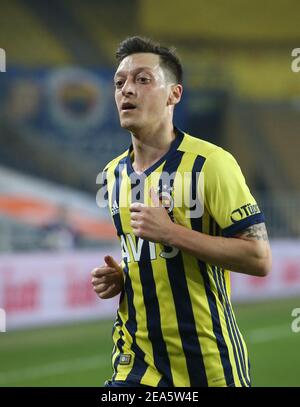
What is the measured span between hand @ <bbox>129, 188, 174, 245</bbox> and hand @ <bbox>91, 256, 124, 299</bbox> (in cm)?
42

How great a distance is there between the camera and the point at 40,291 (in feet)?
30.8

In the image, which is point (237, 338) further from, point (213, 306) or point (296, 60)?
point (296, 60)

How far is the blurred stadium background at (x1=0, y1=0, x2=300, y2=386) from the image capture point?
9.21m

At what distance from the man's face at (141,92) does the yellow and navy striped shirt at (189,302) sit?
0.25 metres

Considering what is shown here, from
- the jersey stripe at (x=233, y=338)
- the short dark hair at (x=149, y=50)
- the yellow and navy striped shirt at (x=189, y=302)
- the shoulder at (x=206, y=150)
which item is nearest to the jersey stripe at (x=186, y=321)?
the yellow and navy striped shirt at (x=189, y=302)

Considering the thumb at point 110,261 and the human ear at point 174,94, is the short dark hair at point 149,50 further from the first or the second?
the thumb at point 110,261

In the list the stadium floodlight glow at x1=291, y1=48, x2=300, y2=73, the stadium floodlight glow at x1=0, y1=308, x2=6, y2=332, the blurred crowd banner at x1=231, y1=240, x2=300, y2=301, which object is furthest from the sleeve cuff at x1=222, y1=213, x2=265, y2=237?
the stadium floodlight glow at x1=291, y1=48, x2=300, y2=73

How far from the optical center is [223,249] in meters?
3.22

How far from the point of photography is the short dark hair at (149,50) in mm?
3641

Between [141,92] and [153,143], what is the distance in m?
0.25

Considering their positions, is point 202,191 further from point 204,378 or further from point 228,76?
point 228,76

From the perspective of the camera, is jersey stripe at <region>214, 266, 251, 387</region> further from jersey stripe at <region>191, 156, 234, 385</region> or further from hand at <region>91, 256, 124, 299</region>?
hand at <region>91, 256, 124, 299</region>

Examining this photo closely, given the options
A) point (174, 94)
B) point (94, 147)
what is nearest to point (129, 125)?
point (174, 94)

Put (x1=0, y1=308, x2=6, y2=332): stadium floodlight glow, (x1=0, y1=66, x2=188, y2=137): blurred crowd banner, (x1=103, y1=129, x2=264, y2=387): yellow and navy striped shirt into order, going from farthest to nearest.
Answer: (x1=0, y1=66, x2=188, y2=137): blurred crowd banner → (x1=0, y1=308, x2=6, y2=332): stadium floodlight glow → (x1=103, y1=129, x2=264, y2=387): yellow and navy striped shirt
